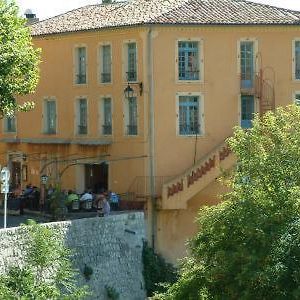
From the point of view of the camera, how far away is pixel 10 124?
178ft

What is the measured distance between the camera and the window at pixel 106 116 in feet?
162

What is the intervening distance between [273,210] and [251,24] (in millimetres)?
18076

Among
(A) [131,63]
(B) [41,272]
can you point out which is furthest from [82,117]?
(B) [41,272]

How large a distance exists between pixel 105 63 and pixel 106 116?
2076 millimetres

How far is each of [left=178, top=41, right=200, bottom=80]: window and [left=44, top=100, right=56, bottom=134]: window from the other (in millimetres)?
6527

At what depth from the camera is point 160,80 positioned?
156ft

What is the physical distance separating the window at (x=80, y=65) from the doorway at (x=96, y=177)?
3444mm

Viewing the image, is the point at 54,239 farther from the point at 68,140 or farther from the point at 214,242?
the point at 68,140

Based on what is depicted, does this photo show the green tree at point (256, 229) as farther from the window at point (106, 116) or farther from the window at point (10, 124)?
the window at point (10, 124)

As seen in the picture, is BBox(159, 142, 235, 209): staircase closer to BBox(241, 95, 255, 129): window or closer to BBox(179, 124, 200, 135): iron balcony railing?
BBox(179, 124, 200, 135): iron balcony railing

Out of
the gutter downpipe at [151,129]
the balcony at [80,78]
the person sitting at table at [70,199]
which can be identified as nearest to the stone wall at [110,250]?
the person sitting at table at [70,199]

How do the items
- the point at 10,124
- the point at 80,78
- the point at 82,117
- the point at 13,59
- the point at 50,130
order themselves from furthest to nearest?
the point at 10,124, the point at 50,130, the point at 82,117, the point at 80,78, the point at 13,59

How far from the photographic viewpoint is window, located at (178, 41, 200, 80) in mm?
47906

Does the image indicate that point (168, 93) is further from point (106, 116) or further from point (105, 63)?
point (105, 63)
